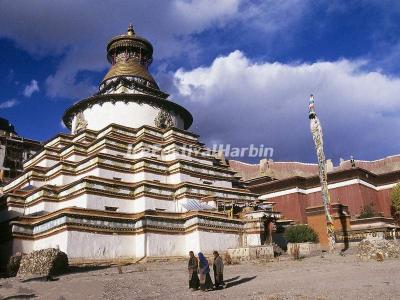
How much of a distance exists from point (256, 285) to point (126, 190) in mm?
14365

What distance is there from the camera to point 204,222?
75.6 feet

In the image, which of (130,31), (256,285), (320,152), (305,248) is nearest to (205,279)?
(256,285)

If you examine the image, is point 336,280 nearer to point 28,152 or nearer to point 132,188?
point 132,188

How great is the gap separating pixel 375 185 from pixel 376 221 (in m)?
11.0

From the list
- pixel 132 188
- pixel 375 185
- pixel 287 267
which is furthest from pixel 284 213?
pixel 287 267

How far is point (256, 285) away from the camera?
11.9m

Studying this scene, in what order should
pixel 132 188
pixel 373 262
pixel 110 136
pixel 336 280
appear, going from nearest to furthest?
pixel 336 280
pixel 373 262
pixel 132 188
pixel 110 136

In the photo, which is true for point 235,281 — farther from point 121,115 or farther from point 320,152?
point 121,115

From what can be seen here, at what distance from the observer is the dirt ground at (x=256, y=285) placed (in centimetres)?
1010

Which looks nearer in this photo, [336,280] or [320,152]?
[336,280]

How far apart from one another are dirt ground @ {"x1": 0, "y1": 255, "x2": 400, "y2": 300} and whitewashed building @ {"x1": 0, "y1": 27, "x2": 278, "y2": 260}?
5477 mm

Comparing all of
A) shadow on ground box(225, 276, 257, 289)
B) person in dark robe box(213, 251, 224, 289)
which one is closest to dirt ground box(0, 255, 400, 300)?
shadow on ground box(225, 276, 257, 289)

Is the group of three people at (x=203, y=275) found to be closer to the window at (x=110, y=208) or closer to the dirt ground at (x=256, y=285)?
the dirt ground at (x=256, y=285)

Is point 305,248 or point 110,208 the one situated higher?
point 110,208
